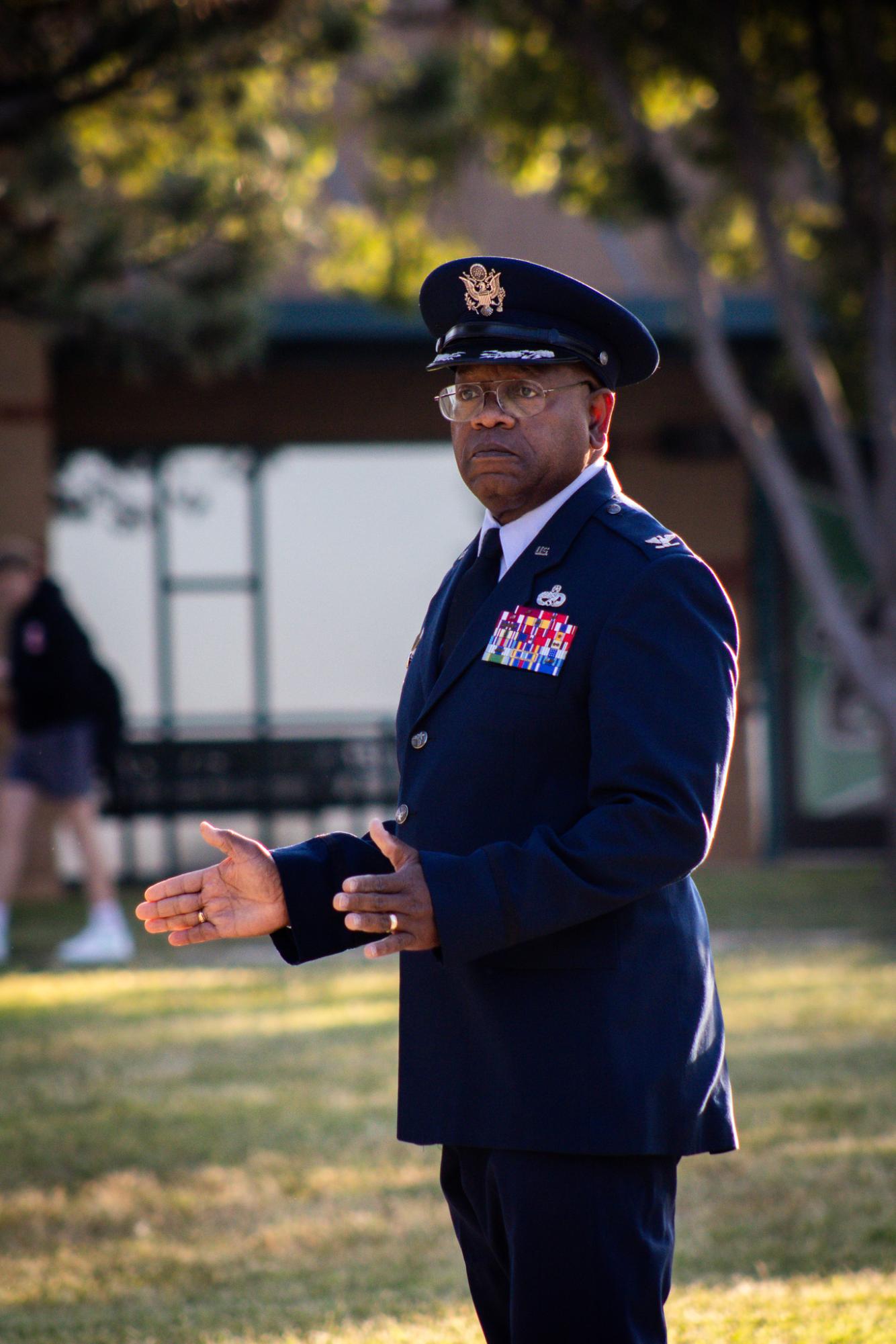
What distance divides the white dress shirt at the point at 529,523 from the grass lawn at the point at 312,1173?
79.9 inches

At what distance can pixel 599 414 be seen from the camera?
2.57 m

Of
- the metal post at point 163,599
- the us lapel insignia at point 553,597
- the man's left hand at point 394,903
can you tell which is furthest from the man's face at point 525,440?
the metal post at point 163,599

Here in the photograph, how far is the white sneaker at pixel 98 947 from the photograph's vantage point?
8.59 m

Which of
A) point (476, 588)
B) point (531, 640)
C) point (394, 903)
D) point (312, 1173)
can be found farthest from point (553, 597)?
point (312, 1173)

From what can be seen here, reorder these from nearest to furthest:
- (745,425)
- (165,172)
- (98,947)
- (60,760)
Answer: (98,947) → (60,760) → (165,172) → (745,425)

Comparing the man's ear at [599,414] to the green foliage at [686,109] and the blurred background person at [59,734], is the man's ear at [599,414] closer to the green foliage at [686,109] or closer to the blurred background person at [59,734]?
the blurred background person at [59,734]

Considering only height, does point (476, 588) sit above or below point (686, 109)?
below

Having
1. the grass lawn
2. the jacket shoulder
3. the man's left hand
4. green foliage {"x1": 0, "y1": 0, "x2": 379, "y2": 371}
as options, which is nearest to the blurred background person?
the grass lawn

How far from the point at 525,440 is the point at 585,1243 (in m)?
1.12

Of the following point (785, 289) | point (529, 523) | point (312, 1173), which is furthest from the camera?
point (785, 289)

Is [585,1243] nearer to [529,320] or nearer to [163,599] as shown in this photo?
[529,320]

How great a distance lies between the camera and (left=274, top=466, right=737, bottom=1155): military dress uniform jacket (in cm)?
219

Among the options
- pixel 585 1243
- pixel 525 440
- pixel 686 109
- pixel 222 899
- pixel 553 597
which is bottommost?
pixel 585 1243

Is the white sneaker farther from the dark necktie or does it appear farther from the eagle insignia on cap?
the eagle insignia on cap
